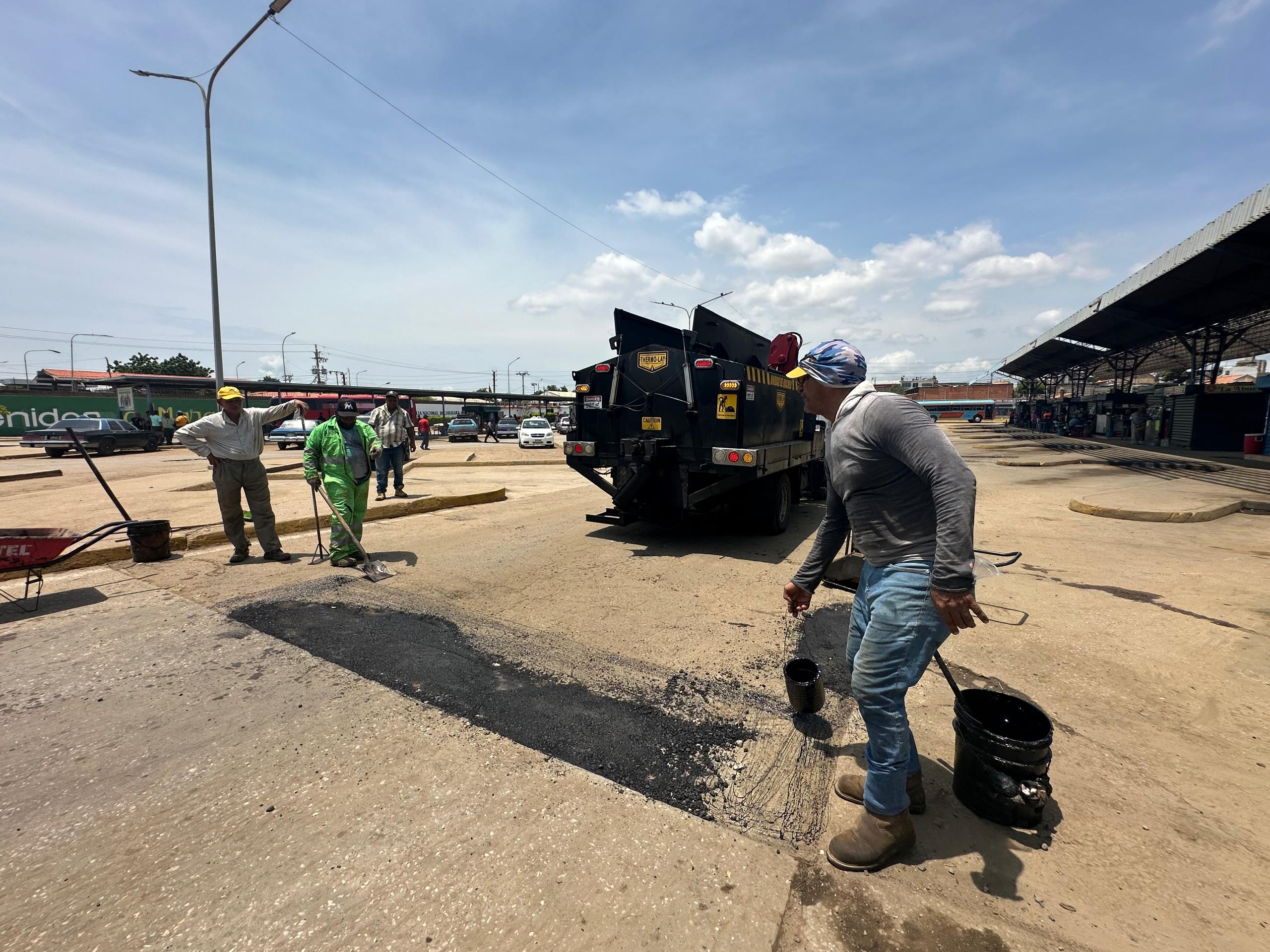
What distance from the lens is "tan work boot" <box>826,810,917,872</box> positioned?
2023 millimetres

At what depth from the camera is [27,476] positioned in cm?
1348

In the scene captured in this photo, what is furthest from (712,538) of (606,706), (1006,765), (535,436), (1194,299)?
(1194,299)

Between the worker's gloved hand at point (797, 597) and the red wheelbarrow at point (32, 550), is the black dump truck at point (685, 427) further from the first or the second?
the red wheelbarrow at point (32, 550)

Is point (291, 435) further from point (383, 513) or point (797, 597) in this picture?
point (797, 597)

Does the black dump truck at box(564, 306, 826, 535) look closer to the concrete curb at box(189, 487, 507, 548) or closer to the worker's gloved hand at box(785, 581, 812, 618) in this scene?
the concrete curb at box(189, 487, 507, 548)

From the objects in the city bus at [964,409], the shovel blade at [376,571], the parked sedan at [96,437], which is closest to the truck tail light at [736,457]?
the shovel blade at [376,571]

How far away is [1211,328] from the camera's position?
24000 millimetres

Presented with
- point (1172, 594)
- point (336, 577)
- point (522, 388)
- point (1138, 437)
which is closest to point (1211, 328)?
point (1138, 437)

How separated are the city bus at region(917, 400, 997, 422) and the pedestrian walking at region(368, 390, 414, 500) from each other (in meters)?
73.1

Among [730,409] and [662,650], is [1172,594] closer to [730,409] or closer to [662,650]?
[730,409]

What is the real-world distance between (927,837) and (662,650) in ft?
6.58

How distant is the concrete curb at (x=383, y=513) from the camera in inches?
272

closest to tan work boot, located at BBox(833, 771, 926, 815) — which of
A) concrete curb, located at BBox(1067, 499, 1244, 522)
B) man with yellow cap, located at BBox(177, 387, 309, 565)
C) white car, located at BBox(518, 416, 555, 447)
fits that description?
man with yellow cap, located at BBox(177, 387, 309, 565)

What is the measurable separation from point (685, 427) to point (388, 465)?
6.67m
